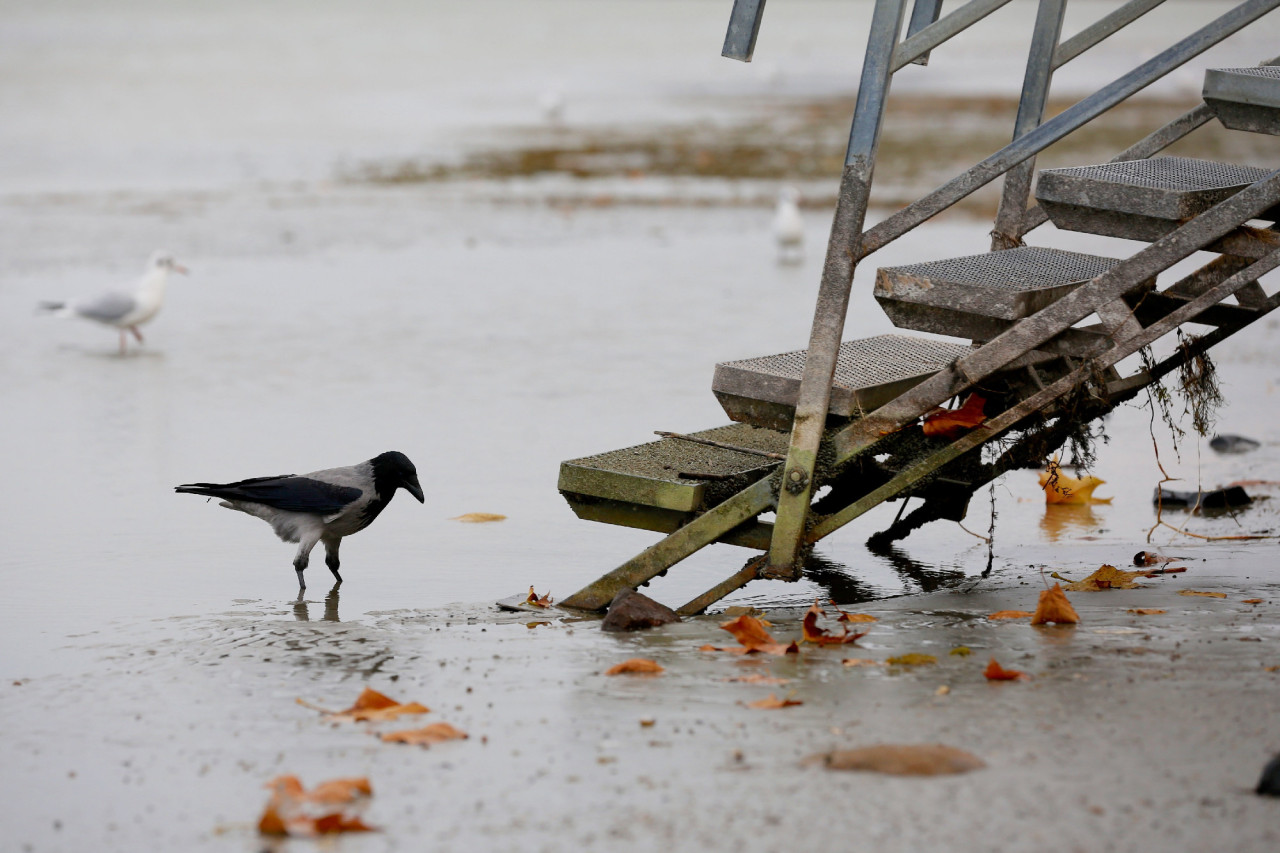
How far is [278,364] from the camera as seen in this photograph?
36.8ft

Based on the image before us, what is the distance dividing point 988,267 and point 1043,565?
1.52m

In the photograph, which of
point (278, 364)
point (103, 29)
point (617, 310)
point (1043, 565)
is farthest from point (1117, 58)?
point (1043, 565)

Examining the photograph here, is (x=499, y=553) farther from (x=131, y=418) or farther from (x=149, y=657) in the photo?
(x=131, y=418)

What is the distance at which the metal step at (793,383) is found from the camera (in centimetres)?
572

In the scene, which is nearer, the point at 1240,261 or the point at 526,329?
the point at 1240,261

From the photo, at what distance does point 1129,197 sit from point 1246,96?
514 mm

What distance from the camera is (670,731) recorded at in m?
4.40

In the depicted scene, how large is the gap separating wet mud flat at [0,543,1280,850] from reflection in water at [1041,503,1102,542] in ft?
4.39

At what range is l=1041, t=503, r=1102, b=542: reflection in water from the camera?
727cm

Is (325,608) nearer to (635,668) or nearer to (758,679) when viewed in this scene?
(635,668)

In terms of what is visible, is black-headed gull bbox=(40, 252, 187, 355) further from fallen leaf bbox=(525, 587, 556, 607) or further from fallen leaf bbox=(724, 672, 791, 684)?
fallen leaf bbox=(724, 672, 791, 684)

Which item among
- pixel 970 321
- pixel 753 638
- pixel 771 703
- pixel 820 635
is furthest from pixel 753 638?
pixel 970 321

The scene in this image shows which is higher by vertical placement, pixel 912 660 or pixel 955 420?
pixel 955 420

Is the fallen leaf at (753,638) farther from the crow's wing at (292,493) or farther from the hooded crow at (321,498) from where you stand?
the crow's wing at (292,493)
